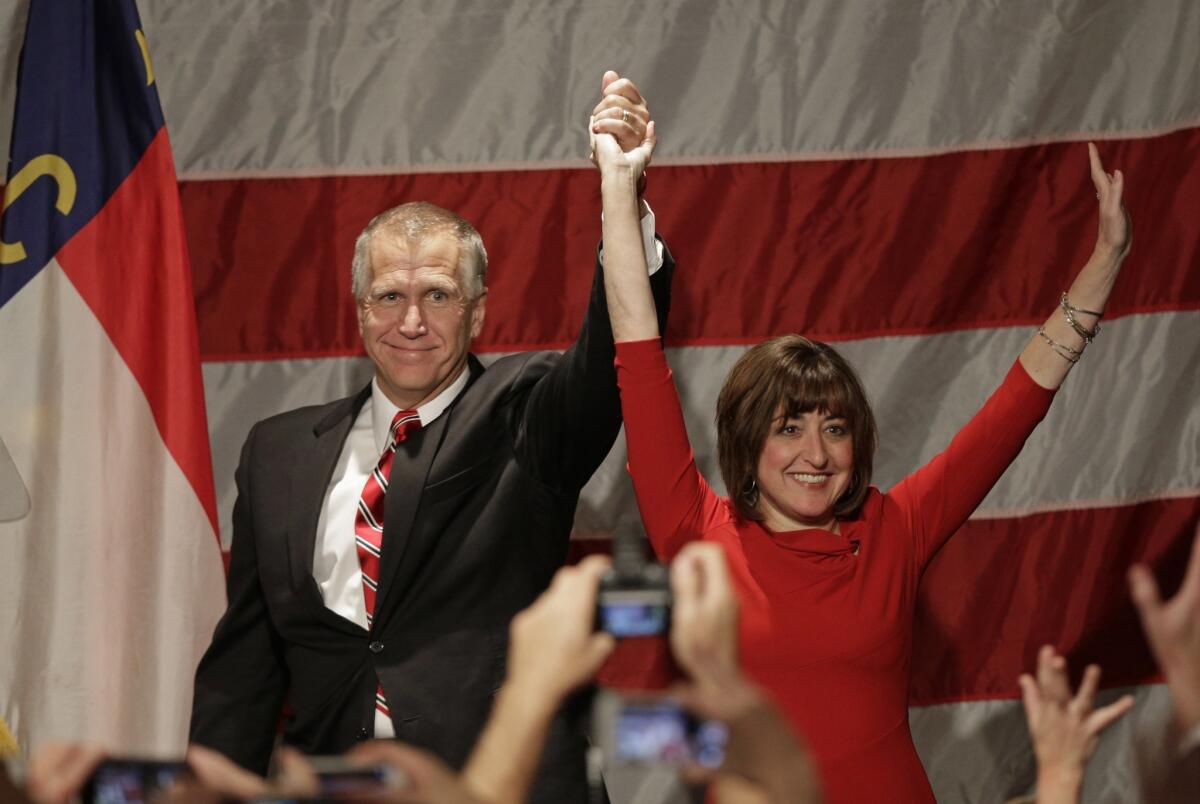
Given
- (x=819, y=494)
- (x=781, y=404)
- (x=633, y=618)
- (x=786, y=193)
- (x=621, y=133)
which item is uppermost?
(x=786, y=193)

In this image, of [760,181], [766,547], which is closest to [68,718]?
[766,547]

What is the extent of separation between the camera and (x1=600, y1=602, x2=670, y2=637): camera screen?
109 centimetres

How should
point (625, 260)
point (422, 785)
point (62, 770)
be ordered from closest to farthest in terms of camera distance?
1. point (422, 785)
2. point (62, 770)
3. point (625, 260)

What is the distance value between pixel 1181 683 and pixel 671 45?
1.78 m

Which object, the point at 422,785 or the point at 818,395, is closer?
the point at 422,785

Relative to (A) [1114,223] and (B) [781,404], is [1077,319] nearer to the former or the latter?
(A) [1114,223]

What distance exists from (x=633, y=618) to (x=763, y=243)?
1610 millimetres

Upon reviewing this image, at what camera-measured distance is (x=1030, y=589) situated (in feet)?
8.70

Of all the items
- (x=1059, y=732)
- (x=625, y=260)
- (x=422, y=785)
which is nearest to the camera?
(x=422, y=785)

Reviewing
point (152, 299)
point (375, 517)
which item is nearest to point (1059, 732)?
point (375, 517)

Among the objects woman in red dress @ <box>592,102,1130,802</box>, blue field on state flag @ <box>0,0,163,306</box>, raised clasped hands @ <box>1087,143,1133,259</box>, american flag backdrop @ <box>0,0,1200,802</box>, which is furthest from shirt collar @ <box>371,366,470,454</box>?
raised clasped hands @ <box>1087,143,1133,259</box>

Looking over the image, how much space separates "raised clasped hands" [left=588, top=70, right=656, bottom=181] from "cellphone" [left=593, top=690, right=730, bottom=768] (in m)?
1.06

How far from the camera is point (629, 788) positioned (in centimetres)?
266

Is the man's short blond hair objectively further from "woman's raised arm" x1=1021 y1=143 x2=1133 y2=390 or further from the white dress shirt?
"woman's raised arm" x1=1021 y1=143 x2=1133 y2=390
